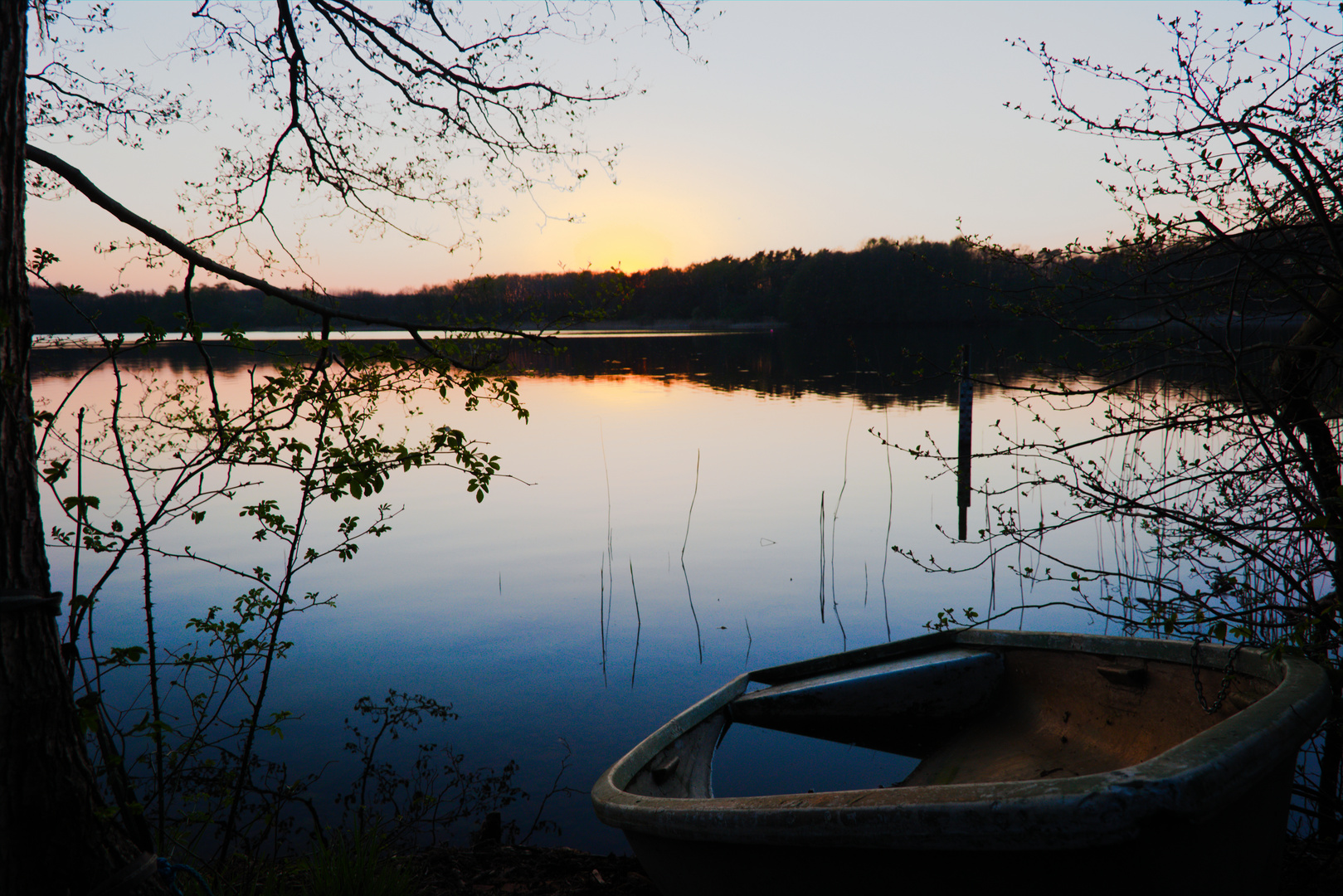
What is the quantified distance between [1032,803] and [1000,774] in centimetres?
218

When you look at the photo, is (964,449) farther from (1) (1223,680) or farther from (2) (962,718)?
(1) (1223,680)

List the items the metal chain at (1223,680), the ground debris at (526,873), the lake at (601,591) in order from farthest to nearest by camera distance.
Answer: the lake at (601,591)
the ground debris at (526,873)
the metal chain at (1223,680)

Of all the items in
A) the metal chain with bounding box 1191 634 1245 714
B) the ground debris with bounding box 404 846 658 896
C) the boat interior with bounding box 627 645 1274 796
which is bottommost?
the ground debris with bounding box 404 846 658 896

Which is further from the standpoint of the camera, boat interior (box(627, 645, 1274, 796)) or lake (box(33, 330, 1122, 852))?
lake (box(33, 330, 1122, 852))

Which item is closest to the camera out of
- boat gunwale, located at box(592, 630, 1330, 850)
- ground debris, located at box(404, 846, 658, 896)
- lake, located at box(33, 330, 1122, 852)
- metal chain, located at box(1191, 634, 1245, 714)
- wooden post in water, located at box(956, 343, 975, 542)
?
boat gunwale, located at box(592, 630, 1330, 850)

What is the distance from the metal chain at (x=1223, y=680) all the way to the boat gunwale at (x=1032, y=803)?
0.44ft

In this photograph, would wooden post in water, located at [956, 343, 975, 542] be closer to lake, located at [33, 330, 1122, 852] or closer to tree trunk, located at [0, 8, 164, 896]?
lake, located at [33, 330, 1122, 852]

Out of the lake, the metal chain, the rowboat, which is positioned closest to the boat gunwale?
the rowboat

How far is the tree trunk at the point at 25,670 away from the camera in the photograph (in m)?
2.25

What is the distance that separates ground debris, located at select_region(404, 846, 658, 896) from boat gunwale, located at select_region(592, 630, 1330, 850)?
0.67 meters

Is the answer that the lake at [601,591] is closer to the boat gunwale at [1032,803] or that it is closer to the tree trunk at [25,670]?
the tree trunk at [25,670]

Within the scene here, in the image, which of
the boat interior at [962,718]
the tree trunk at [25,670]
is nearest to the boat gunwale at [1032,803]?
the boat interior at [962,718]

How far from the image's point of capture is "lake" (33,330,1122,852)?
5734 millimetres

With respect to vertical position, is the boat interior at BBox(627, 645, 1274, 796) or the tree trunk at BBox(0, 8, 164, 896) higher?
the tree trunk at BBox(0, 8, 164, 896)
